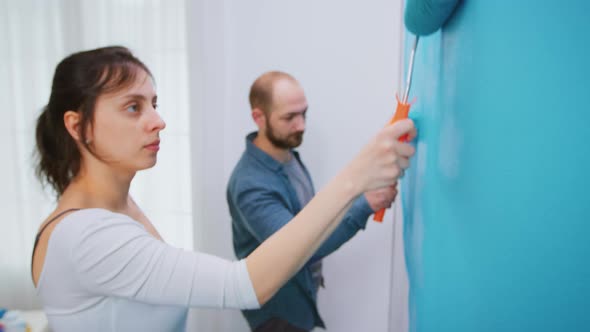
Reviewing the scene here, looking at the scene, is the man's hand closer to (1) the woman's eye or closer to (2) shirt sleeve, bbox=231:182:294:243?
(2) shirt sleeve, bbox=231:182:294:243

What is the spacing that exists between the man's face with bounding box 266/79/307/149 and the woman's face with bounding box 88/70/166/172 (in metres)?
0.72

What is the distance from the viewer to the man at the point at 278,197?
51.2 inches

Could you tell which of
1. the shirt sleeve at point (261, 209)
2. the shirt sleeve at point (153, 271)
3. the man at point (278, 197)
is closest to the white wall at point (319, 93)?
the man at point (278, 197)

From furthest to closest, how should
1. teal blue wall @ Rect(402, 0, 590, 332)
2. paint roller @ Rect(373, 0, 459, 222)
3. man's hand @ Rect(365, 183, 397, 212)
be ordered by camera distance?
man's hand @ Rect(365, 183, 397, 212)
paint roller @ Rect(373, 0, 459, 222)
teal blue wall @ Rect(402, 0, 590, 332)

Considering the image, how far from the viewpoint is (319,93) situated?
6.26 ft

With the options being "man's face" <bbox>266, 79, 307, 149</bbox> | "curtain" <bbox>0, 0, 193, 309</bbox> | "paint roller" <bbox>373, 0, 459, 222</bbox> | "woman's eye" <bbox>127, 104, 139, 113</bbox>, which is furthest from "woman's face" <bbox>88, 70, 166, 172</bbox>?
"curtain" <bbox>0, 0, 193, 309</bbox>

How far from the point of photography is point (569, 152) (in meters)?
0.31

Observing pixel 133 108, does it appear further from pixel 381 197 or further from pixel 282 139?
pixel 282 139

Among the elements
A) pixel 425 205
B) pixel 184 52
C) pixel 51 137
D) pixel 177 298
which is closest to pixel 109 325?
pixel 177 298

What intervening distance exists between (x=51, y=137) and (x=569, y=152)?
917mm

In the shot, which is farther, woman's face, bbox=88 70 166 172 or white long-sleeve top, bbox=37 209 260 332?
woman's face, bbox=88 70 166 172

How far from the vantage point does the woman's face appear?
2.64 feet

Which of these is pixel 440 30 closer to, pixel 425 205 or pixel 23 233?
pixel 425 205

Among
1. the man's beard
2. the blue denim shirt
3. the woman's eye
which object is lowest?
the blue denim shirt
